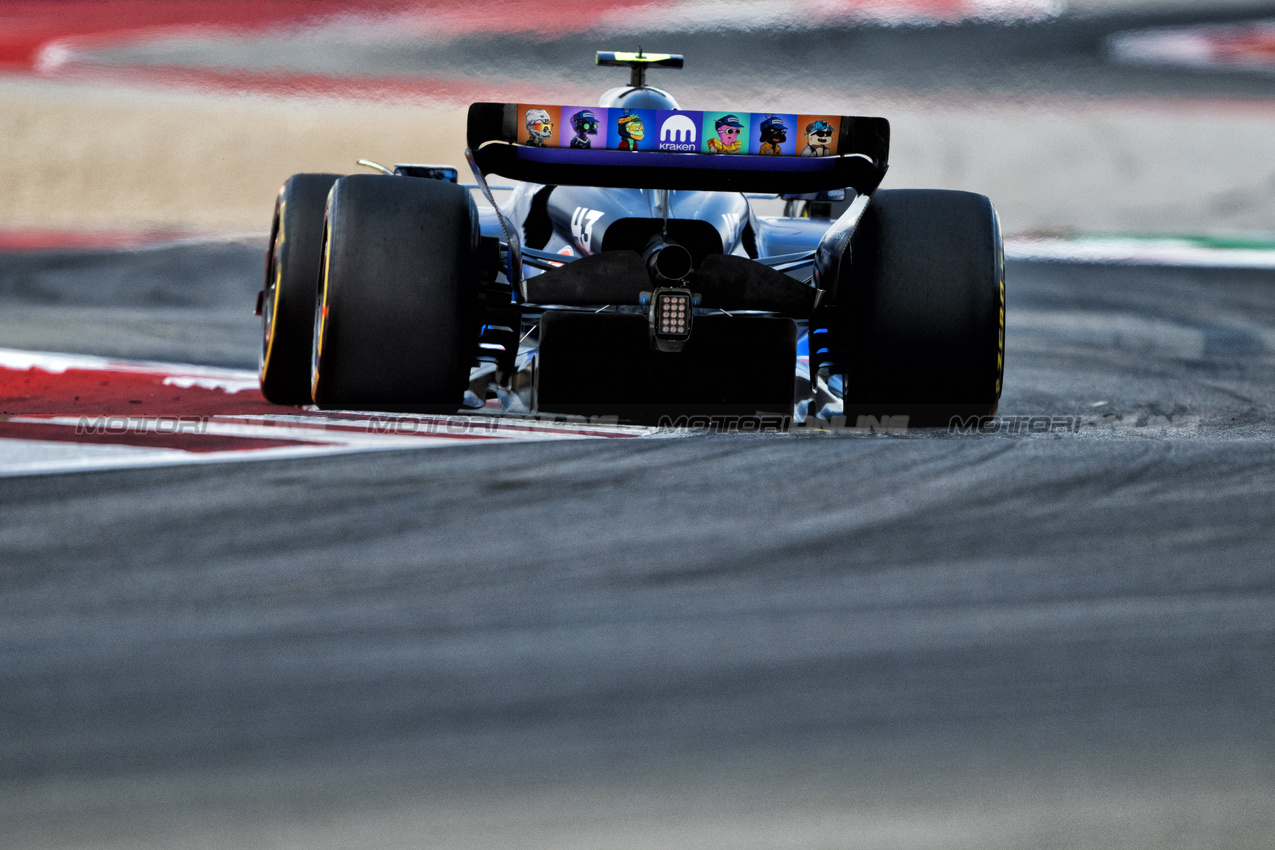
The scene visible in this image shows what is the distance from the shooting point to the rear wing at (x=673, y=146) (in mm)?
3566

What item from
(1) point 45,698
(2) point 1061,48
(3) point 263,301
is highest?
(2) point 1061,48

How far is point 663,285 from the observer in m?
3.87

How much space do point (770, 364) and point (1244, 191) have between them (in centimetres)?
987

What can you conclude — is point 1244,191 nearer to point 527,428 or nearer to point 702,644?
point 527,428

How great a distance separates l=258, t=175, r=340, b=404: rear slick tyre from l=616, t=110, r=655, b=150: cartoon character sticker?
4.21 ft

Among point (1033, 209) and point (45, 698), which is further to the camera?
point (1033, 209)

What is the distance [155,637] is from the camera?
2254 mm

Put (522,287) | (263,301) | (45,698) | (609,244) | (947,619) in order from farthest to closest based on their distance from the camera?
(263,301) → (609,244) → (522,287) → (947,619) → (45,698)

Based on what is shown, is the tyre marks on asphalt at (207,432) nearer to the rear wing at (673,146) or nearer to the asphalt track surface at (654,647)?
the asphalt track surface at (654,647)

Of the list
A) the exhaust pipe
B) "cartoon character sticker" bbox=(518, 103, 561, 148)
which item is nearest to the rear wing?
"cartoon character sticker" bbox=(518, 103, 561, 148)

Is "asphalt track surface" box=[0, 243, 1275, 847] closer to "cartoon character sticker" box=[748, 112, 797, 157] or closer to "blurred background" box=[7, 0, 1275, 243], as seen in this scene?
"cartoon character sticker" box=[748, 112, 797, 157]

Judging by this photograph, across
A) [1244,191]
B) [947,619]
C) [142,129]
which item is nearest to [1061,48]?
[1244,191]

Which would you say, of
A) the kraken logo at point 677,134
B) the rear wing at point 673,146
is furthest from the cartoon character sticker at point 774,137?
the kraken logo at point 677,134

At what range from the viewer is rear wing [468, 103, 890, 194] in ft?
11.7
